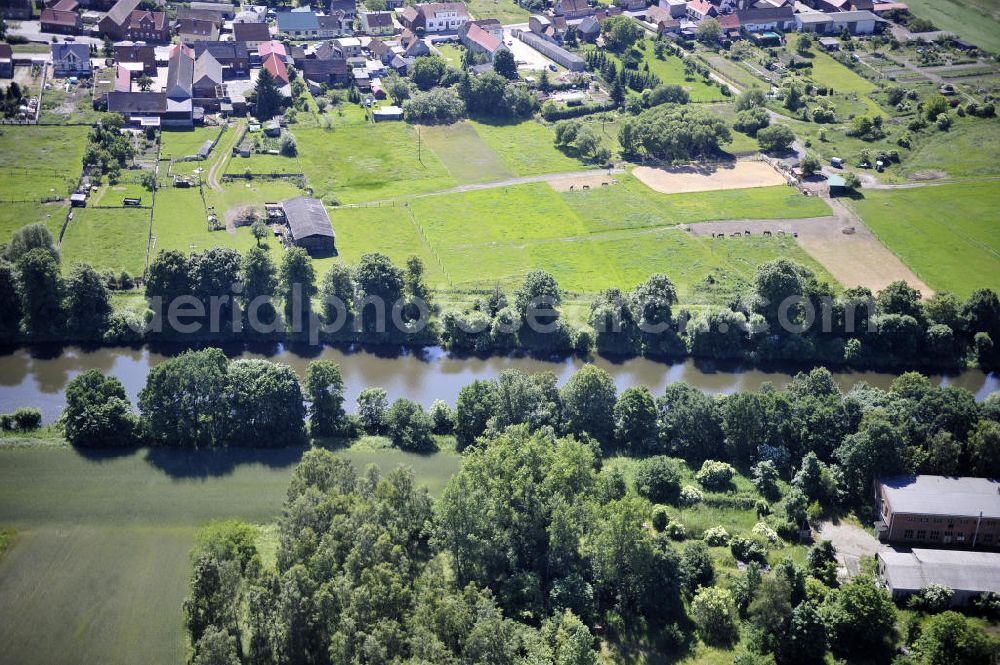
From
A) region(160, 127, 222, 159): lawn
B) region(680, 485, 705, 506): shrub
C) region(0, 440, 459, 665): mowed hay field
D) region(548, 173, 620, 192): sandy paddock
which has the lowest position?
region(0, 440, 459, 665): mowed hay field

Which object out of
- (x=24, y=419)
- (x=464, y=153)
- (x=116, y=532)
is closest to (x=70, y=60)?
(x=464, y=153)

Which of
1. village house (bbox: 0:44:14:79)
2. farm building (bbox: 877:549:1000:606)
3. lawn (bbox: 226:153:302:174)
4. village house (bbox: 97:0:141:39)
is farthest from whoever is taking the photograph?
village house (bbox: 97:0:141:39)

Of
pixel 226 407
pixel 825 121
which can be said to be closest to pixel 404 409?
pixel 226 407

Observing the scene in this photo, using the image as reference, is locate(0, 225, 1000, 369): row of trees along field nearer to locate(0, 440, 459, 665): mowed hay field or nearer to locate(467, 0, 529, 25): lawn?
locate(0, 440, 459, 665): mowed hay field

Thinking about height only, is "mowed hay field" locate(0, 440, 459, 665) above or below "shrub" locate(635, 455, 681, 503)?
below

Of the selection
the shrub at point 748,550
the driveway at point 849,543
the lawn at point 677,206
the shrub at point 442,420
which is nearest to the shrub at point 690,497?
the shrub at point 748,550

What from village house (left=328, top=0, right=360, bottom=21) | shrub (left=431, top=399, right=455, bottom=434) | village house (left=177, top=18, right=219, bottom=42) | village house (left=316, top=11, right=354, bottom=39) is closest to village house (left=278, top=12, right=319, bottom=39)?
village house (left=316, top=11, right=354, bottom=39)

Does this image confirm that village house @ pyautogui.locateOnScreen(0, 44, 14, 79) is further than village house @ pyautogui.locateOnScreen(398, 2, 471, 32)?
No
